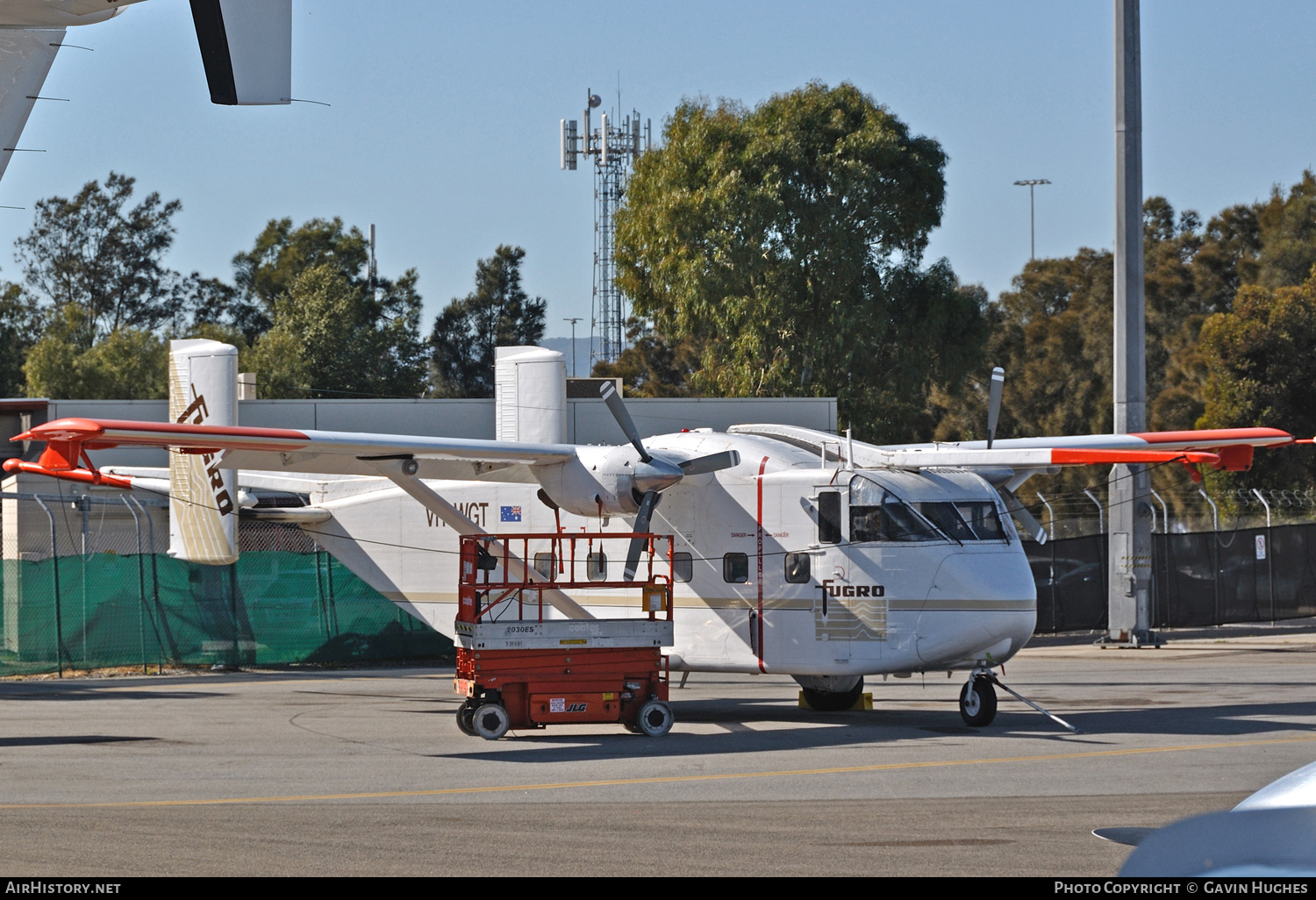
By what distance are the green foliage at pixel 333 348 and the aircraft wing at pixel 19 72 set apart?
48648 mm

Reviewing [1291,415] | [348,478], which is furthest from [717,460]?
[1291,415]

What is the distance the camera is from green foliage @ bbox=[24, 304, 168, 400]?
53219mm

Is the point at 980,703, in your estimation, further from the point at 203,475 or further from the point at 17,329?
the point at 17,329

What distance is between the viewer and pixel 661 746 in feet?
45.7

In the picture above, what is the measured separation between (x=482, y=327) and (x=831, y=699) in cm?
5420

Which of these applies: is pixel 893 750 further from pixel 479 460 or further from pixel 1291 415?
pixel 1291 415

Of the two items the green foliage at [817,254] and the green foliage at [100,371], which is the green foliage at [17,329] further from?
the green foliage at [817,254]

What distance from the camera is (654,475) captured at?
15023 mm

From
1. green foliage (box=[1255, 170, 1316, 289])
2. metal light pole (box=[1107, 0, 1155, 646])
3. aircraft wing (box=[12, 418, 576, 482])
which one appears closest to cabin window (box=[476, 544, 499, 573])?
aircraft wing (box=[12, 418, 576, 482])

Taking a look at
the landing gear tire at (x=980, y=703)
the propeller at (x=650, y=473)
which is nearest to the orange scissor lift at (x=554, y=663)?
the propeller at (x=650, y=473)

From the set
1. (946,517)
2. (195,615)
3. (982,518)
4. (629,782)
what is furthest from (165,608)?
(982,518)

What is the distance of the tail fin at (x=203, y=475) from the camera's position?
19.2m

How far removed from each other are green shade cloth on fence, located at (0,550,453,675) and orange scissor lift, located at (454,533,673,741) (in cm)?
752

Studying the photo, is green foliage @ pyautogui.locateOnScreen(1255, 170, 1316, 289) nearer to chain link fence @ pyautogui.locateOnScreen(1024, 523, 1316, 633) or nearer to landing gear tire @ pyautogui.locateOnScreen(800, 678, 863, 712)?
chain link fence @ pyautogui.locateOnScreen(1024, 523, 1316, 633)
